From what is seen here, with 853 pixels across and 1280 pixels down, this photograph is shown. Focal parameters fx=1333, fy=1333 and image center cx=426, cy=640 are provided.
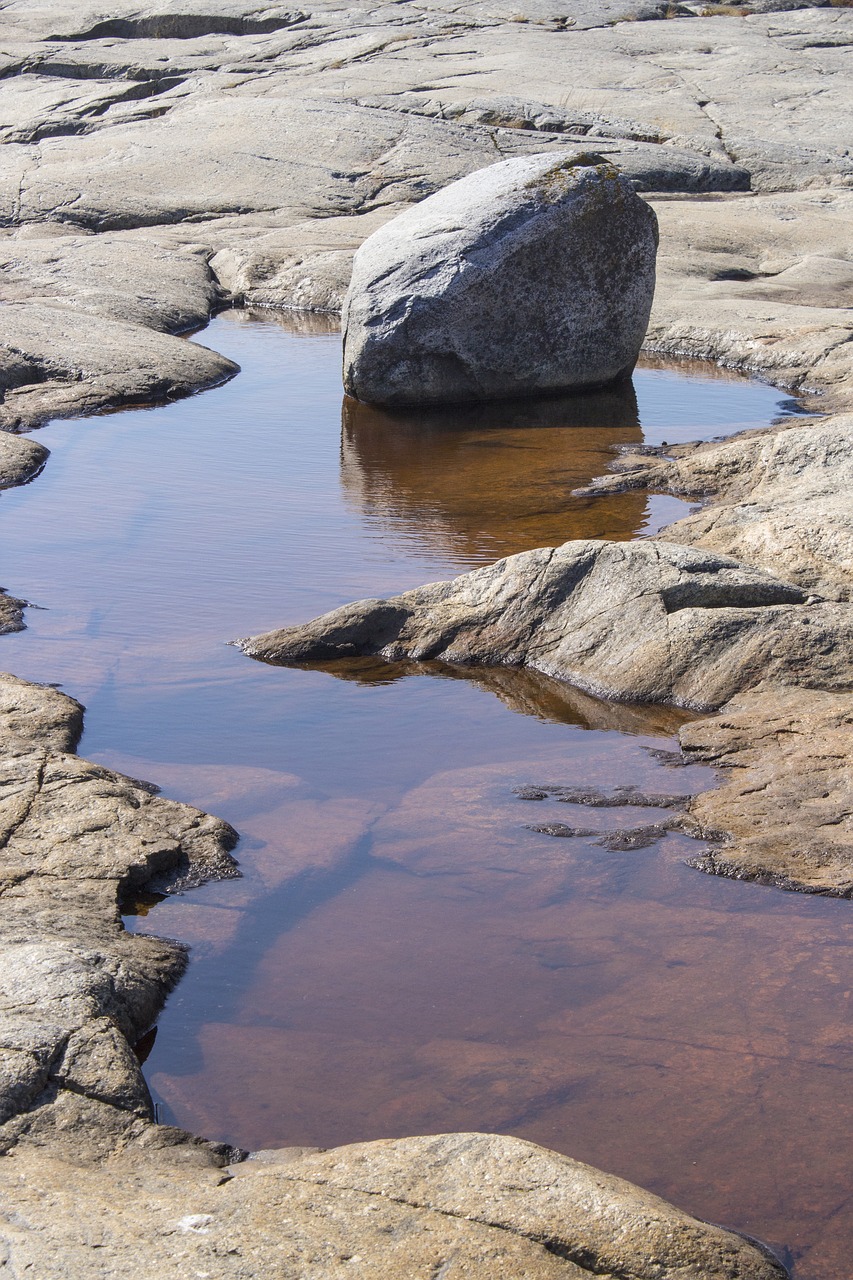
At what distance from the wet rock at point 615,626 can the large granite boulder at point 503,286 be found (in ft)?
12.2

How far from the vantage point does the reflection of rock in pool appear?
6637 mm

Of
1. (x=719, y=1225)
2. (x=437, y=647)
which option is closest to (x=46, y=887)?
(x=719, y=1225)

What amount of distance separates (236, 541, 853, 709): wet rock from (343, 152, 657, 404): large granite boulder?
3.73 metres

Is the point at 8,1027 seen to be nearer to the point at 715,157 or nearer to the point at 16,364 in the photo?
the point at 16,364

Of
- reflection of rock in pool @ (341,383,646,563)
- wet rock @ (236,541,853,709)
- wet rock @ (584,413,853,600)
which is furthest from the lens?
reflection of rock in pool @ (341,383,646,563)

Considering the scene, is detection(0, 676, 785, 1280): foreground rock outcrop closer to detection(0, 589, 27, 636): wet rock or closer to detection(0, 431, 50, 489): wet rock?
detection(0, 589, 27, 636): wet rock

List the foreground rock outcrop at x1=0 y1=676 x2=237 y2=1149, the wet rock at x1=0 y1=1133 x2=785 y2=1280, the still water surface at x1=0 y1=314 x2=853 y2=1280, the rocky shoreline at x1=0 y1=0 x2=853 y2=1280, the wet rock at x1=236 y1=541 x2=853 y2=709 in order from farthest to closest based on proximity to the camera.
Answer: the wet rock at x1=236 y1=541 x2=853 y2=709 < the still water surface at x1=0 y1=314 x2=853 y2=1280 < the foreground rock outcrop at x1=0 y1=676 x2=237 y2=1149 < the rocky shoreline at x1=0 y1=0 x2=853 y2=1280 < the wet rock at x1=0 y1=1133 x2=785 y2=1280

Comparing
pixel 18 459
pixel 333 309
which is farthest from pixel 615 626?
pixel 333 309

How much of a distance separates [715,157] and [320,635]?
13.3 metres

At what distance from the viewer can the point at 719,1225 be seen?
2432 millimetres

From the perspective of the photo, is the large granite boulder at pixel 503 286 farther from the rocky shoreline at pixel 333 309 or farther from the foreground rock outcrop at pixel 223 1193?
the foreground rock outcrop at pixel 223 1193

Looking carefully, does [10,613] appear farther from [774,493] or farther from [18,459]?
[774,493]

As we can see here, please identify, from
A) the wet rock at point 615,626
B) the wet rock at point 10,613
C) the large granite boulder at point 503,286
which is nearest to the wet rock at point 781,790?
the wet rock at point 615,626

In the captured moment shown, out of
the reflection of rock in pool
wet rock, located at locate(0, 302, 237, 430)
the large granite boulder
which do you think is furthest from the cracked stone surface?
the reflection of rock in pool
